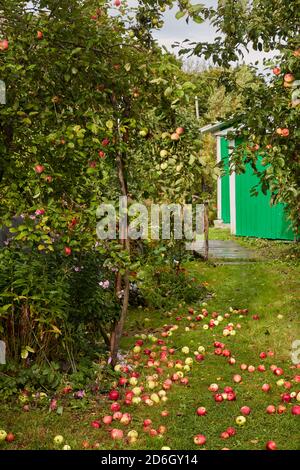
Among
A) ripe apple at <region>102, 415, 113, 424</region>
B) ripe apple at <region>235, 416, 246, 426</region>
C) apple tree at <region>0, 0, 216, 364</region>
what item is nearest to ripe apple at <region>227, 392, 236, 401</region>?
ripe apple at <region>235, 416, 246, 426</region>

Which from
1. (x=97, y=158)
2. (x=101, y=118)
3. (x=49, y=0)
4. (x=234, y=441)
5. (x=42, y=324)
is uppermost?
(x=49, y=0)

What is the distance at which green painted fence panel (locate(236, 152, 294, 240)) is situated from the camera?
15.1 meters

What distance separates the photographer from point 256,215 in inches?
641

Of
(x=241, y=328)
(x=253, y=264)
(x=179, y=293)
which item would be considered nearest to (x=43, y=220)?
(x=241, y=328)

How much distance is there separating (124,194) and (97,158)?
0.62 meters

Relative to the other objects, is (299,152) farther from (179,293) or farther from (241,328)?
(179,293)

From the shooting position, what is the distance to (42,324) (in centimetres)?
448

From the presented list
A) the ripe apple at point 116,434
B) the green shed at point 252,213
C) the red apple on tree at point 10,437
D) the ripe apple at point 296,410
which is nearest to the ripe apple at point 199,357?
the ripe apple at point 296,410

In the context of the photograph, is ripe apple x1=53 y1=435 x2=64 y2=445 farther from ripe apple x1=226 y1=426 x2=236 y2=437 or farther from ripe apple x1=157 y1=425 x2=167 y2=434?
ripe apple x1=226 y1=426 x2=236 y2=437

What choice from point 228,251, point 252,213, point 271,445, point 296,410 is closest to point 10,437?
point 271,445

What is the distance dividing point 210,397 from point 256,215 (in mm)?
12146

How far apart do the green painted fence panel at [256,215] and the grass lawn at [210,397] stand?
7067 mm

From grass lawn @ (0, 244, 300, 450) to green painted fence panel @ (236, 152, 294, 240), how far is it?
7067mm

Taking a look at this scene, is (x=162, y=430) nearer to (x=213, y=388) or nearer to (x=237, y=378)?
(x=213, y=388)
